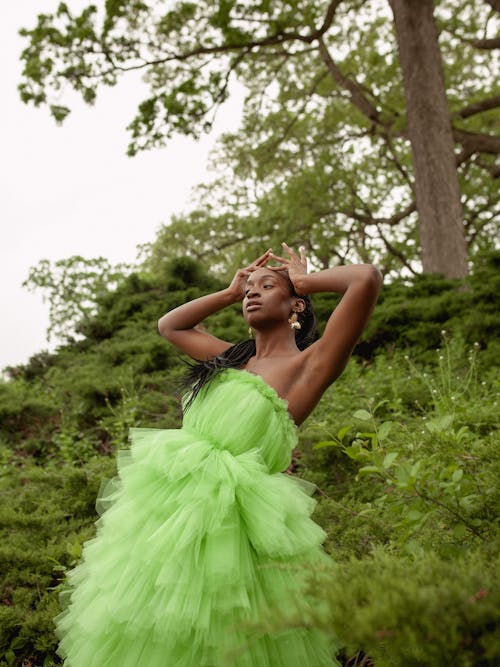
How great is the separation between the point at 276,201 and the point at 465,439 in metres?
12.5

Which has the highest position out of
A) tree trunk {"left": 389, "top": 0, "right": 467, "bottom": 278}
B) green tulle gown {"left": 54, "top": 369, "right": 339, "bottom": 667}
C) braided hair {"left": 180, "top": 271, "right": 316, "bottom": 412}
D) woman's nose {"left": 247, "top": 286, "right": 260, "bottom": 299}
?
tree trunk {"left": 389, "top": 0, "right": 467, "bottom": 278}

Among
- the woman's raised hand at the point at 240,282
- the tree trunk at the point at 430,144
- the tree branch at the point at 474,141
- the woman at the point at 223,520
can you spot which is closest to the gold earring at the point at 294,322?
the woman at the point at 223,520

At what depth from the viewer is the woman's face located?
8.86 feet

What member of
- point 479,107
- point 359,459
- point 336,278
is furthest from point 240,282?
point 479,107

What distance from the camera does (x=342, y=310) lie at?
7.88 ft

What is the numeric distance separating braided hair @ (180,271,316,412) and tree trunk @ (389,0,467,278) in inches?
275

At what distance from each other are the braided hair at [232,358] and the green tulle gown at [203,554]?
11.9 inches

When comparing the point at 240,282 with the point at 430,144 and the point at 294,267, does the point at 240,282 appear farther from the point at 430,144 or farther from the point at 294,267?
the point at 430,144

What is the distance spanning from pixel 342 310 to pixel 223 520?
3.01 feet

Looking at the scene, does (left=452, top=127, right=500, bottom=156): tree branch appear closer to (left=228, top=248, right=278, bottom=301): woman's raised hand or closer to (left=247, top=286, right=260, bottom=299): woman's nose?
(left=228, top=248, right=278, bottom=301): woman's raised hand

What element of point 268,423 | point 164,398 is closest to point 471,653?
point 268,423

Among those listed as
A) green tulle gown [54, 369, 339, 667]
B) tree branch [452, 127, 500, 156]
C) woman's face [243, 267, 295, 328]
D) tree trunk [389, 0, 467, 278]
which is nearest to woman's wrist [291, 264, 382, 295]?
woman's face [243, 267, 295, 328]

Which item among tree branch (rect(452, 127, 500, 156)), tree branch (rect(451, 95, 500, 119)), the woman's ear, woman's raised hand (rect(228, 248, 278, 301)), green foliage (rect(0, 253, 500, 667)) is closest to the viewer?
green foliage (rect(0, 253, 500, 667))

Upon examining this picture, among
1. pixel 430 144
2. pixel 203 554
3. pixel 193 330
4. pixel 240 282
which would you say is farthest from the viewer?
pixel 430 144
